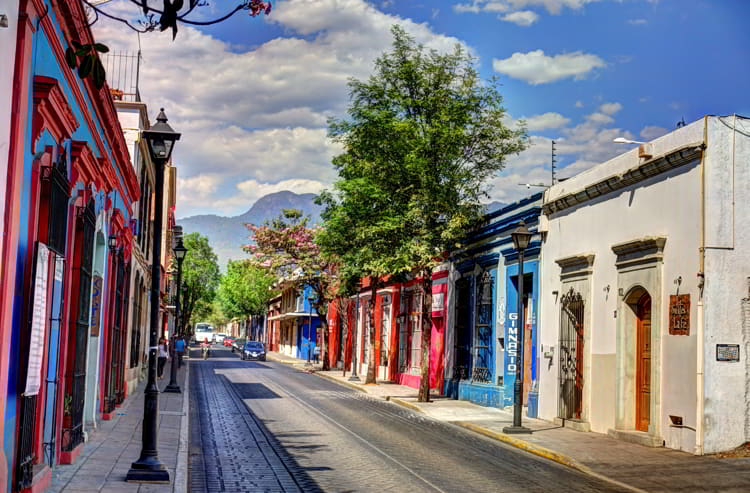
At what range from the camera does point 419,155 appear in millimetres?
25078

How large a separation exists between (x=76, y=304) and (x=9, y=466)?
432 centimetres

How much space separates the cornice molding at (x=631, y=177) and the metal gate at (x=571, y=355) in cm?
215

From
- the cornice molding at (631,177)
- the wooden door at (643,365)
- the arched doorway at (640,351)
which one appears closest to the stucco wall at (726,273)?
the cornice molding at (631,177)

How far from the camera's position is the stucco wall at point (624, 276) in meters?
15.3

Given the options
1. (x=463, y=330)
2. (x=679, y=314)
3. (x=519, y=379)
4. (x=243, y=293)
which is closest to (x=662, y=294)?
(x=679, y=314)

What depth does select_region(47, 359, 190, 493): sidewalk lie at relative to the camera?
1040 cm

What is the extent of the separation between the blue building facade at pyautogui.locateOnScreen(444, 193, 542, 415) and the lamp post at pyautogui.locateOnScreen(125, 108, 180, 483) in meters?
11.2

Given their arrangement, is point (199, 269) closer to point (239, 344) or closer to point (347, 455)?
point (239, 344)

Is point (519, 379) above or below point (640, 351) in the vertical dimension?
below

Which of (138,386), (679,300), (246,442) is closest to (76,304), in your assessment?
(246,442)

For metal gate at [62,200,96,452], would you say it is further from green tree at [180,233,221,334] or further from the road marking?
green tree at [180,233,221,334]

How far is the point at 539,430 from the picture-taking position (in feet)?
61.4

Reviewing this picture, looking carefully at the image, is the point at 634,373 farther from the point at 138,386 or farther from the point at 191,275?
the point at 191,275

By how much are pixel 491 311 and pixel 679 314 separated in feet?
32.6
